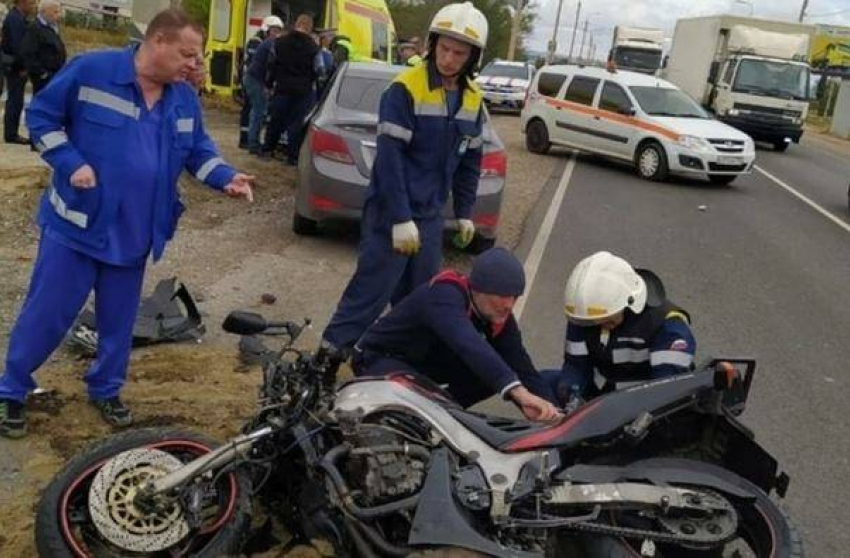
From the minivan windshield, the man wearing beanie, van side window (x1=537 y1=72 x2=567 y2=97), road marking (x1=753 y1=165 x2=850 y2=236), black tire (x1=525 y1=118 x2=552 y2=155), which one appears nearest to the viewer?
the man wearing beanie

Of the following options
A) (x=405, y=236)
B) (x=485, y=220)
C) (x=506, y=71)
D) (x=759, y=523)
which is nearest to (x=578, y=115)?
(x=485, y=220)

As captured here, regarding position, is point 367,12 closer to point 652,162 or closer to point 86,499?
point 652,162

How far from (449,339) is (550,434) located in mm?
712

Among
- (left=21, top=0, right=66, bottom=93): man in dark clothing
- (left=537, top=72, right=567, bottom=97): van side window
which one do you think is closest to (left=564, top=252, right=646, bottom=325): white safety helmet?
(left=21, top=0, right=66, bottom=93): man in dark clothing

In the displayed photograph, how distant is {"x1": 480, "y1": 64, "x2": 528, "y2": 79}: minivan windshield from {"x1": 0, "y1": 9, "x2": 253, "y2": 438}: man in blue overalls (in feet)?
86.2

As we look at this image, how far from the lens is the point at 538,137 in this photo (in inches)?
744

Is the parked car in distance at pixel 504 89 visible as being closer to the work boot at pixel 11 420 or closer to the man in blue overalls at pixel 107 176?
the man in blue overalls at pixel 107 176

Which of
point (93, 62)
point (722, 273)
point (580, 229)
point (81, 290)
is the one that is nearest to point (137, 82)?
point (93, 62)

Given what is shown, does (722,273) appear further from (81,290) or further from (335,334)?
(81,290)

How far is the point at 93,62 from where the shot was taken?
13.1 ft

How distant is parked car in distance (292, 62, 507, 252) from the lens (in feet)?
26.5

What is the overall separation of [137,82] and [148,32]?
0.70 feet

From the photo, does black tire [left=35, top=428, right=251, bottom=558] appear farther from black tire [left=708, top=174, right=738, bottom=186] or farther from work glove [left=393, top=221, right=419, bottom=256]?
black tire [left=708, top=174, right=738, bottom=186]

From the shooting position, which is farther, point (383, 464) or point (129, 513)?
point (129, 513)
